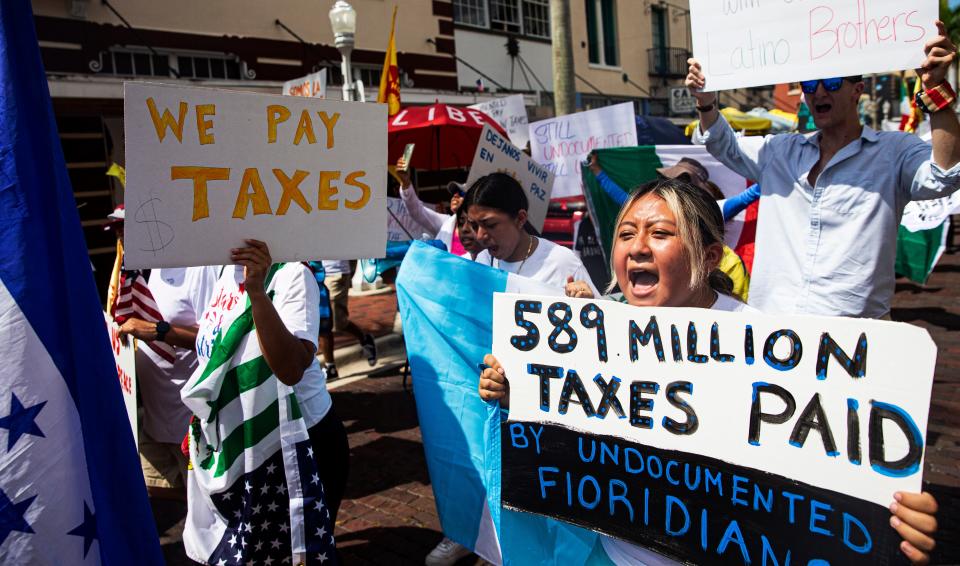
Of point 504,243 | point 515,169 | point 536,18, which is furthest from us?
point 536,18

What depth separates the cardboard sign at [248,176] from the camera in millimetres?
2113

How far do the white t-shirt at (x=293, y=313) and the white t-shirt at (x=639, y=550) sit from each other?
3.92ft

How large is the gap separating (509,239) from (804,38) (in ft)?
4.67

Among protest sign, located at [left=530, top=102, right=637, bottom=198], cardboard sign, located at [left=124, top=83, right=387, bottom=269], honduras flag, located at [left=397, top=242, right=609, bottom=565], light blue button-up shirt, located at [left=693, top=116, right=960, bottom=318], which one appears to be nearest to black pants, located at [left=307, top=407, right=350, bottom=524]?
honduras flag, located at [left=397, top=242, right=609, bottom=565]

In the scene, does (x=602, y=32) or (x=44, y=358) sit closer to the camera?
(x=44, y=358)

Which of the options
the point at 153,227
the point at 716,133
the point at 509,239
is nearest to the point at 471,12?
the point at 509,239

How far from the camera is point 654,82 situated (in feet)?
86.7

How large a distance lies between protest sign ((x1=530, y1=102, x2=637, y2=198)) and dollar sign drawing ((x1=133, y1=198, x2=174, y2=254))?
5.21m

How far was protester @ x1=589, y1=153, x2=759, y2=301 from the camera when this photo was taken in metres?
3.79

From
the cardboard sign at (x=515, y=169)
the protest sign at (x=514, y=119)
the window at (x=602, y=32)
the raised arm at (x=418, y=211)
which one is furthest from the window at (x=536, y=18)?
the cardboard sign at (x=515, y=169)

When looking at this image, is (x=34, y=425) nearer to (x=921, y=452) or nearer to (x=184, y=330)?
(x=184, y=330)

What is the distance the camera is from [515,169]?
507 centimetres

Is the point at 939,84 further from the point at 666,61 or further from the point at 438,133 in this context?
the point at 666,61

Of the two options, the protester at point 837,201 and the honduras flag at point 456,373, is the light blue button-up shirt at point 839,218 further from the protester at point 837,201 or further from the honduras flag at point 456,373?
the honduras flag at point 456,373
